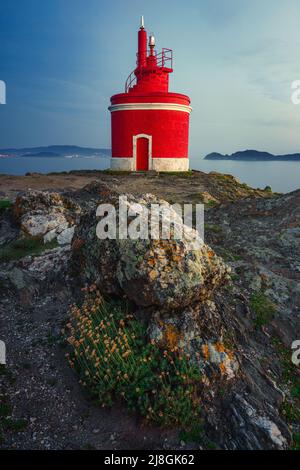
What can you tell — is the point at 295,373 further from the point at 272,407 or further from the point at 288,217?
the point at 288,217

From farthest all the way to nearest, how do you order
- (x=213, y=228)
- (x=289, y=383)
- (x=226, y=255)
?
1. (x=213, y=228)
2. (x=226, y=255)
3. (x=289, y=383)

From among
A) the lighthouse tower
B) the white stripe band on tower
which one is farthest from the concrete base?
the white stripe band on tower

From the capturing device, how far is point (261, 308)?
791 centimetres

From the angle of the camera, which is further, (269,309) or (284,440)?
(269,309)

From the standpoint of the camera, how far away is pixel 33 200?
13539mm

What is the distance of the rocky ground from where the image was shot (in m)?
4.91

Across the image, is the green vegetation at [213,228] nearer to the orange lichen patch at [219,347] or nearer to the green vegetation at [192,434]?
the orange lichen patch at [219,347]

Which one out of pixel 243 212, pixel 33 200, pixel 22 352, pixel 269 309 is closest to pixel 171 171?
pixel 243 212

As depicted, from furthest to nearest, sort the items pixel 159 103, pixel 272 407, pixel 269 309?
pixel 159 103
pixel 269 309
pixel 272 407

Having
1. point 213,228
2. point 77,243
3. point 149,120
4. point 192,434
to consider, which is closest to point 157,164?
point 149,120

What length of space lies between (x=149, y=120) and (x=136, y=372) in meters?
28.6

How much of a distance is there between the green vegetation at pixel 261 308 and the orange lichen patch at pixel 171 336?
247 centimetres

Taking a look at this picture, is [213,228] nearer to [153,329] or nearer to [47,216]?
[47,216]
